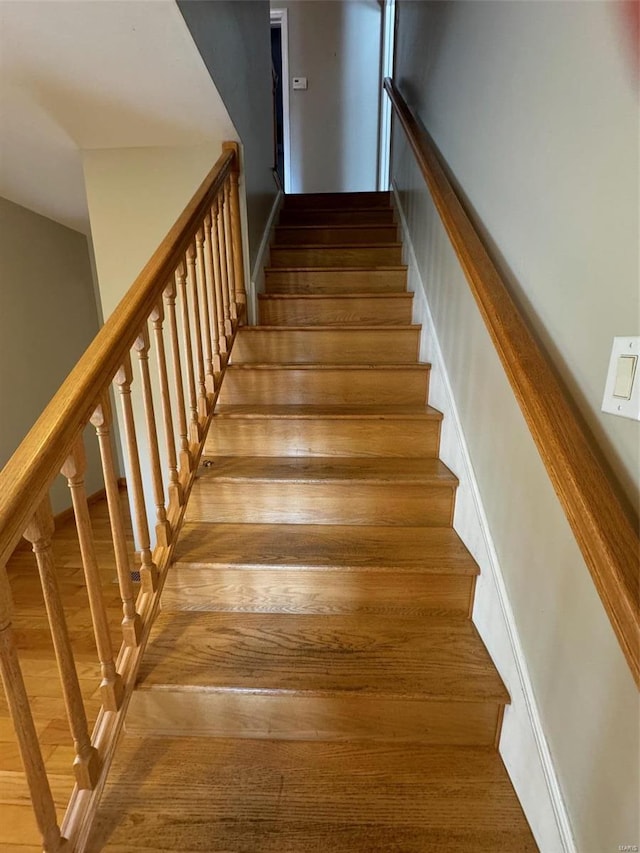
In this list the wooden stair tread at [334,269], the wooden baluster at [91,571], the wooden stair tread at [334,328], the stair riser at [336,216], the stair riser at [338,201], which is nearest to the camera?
the wooden baluster at [91,571]

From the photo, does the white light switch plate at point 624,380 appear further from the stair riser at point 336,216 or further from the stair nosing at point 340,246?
the stair riser at point 336,216

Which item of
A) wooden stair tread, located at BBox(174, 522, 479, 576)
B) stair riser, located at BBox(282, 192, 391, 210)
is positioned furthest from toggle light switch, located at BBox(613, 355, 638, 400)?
stair riser, located at BBox(282, 192, 391, 210)

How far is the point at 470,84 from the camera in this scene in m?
1.49

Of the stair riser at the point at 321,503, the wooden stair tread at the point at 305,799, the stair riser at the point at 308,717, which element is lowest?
the wooden stair tread at the point at 305,799

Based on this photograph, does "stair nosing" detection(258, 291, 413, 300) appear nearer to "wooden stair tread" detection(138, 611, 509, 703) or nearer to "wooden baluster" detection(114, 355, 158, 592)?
"wooden baluster" detection(114, 355, 158, 592)

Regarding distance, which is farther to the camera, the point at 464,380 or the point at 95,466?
the point at 95,466

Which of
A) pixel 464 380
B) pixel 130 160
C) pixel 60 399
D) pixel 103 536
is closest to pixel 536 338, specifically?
pixel 464 380

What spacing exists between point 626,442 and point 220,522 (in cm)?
125

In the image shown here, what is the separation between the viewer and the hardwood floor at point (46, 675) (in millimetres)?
1127

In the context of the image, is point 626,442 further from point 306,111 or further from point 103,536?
point 306,111

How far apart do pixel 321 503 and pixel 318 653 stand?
49 cm

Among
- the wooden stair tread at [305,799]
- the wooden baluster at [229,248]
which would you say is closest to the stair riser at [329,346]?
the wooden baluster at [229,248]

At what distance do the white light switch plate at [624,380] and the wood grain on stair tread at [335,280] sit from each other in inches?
70.5

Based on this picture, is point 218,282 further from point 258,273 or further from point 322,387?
point 322,387
